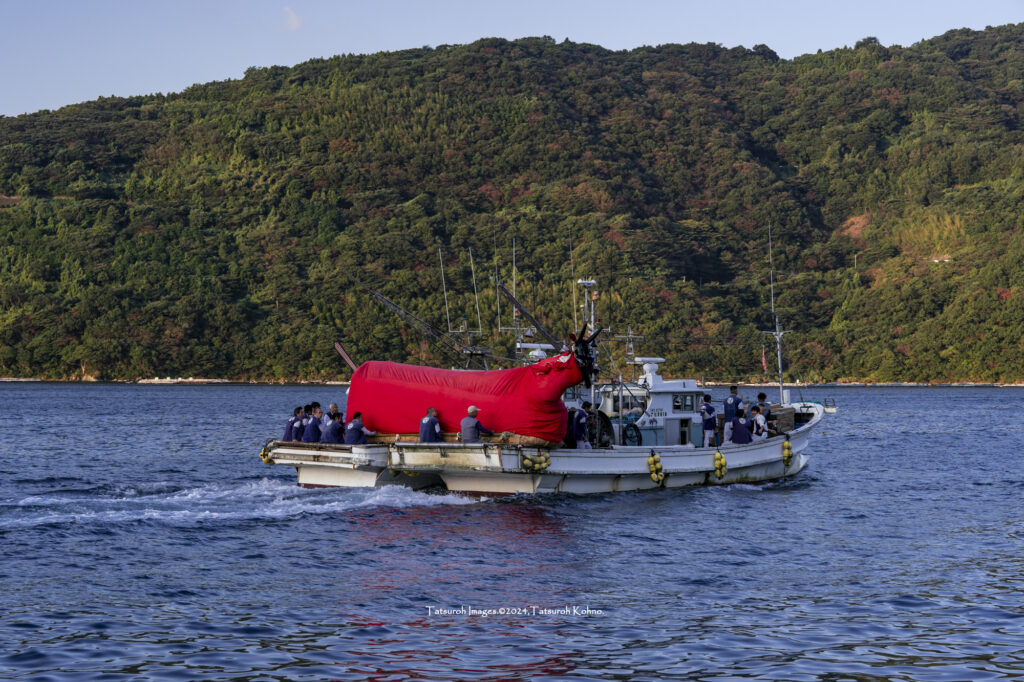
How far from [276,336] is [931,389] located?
10277 cm

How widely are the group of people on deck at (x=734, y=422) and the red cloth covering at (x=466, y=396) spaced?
22.3 feet

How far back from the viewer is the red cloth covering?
28.3m

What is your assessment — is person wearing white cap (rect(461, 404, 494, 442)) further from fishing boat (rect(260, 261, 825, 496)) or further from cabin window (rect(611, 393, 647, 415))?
cabin window (rect(611, 393, 647, 415))

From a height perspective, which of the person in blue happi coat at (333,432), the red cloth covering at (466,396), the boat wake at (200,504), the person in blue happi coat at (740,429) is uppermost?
the red cloth covering at (466,396)

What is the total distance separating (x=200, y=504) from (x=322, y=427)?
12.6 feet

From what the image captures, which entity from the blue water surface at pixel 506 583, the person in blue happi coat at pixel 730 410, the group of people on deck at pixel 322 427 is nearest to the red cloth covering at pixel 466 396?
the group of people on deck at pixel 322 427

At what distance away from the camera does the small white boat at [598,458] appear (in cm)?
2798

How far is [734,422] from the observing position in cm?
3359

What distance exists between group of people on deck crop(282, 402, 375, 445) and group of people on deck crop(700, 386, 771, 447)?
10.5 meters

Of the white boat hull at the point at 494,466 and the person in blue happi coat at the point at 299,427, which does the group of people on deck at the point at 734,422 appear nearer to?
the white boat hull at the point at 494,466

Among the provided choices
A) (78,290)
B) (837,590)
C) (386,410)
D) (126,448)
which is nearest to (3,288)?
(78,290)

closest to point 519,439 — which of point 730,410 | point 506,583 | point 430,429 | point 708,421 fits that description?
point 430,429

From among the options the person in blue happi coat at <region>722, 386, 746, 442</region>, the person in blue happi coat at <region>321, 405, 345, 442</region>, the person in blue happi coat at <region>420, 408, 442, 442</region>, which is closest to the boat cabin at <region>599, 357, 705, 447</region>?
the person in blue happi coat at <region>722, 386, 746, 442</region>

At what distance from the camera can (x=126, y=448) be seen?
174 feet
